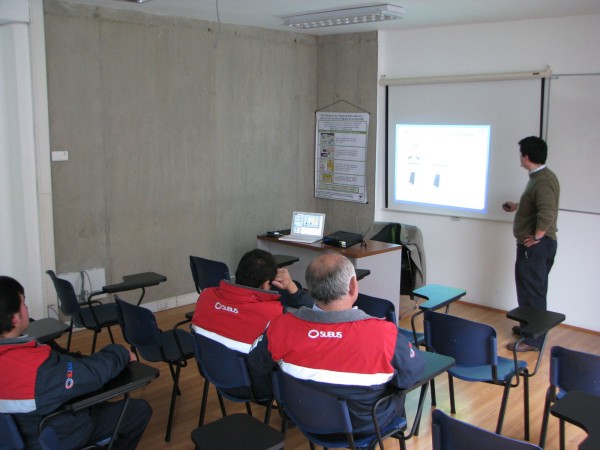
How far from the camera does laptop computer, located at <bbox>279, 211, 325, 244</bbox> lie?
18.5 ft

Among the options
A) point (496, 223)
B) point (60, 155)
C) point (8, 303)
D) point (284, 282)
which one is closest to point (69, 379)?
point (8, 303)

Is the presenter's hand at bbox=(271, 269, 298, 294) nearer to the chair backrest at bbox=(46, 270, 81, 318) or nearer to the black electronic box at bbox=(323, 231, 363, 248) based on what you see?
the chair backrest at bbox=(46, 270, 81, 318)

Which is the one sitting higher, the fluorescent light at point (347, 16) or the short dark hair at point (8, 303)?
the fluorescent light at point (347, 16)

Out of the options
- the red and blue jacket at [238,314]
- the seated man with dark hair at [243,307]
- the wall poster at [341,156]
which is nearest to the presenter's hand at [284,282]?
the seated man with dark hair at [243,307]

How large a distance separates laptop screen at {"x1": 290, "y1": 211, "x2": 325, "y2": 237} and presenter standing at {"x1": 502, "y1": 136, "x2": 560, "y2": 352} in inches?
67.7

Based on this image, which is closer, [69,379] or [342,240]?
[69,379]

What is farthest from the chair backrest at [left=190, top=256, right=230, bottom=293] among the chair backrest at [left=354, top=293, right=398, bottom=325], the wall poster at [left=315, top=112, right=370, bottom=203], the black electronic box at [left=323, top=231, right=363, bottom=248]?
the wall poster at [left=315, top=112, right=370, bottom=203]

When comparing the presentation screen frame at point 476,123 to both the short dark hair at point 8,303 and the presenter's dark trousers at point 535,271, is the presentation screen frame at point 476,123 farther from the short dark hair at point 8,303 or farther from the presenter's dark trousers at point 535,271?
the short dark hair at point 8,303

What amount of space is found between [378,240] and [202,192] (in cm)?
183

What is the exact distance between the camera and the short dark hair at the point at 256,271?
3.09 m

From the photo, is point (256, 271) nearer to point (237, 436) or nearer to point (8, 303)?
point (237, 436)

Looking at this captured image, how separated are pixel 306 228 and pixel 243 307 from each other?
285cm

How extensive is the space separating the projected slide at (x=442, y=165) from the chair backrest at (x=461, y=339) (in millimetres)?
2860

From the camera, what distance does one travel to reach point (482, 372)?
131 inches
